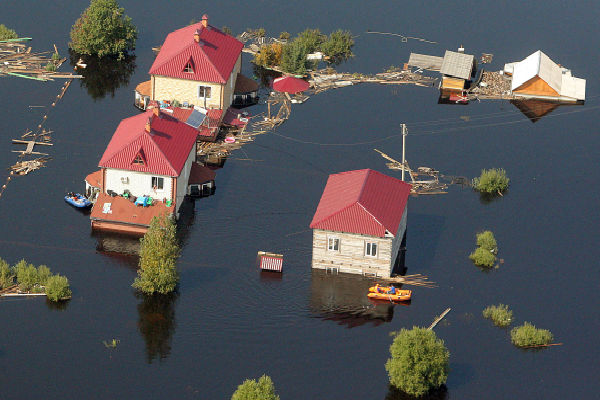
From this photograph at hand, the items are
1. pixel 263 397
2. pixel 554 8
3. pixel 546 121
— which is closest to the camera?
pixel 263 397

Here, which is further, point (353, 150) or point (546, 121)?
point (546, 121)

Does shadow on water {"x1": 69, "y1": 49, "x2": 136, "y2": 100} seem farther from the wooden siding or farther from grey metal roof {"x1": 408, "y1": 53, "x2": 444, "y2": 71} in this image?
the wooden siding

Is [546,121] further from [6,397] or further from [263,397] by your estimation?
[6,397]

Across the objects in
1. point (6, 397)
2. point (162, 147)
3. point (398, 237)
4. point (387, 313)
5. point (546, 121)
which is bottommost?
point (6, 397)

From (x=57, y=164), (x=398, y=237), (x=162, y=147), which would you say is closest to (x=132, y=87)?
(x=57, y=164)

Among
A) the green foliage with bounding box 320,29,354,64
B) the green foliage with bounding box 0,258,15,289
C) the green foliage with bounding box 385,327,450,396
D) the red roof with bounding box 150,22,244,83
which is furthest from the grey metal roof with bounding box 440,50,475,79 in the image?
the green foliage with bounding box 0,258,15,289

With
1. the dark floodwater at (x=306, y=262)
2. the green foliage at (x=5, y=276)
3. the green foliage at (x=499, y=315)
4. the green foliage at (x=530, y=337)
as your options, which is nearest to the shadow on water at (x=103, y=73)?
the dark floodwater at (x=306, y=262)

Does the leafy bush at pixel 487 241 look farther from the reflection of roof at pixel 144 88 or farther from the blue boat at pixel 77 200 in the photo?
the reflection of roof at pixel 144 88
